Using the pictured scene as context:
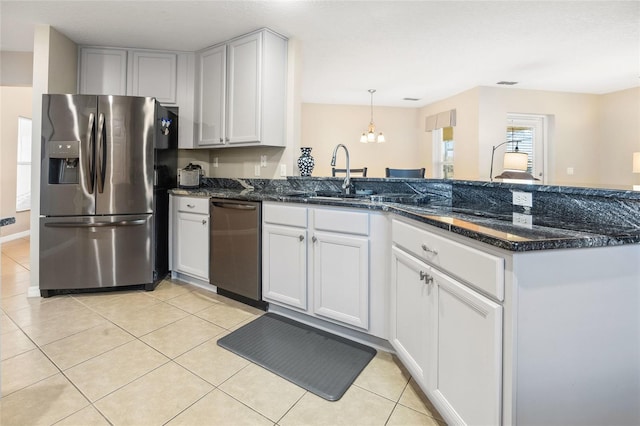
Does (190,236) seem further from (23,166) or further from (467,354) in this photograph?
(23,166)

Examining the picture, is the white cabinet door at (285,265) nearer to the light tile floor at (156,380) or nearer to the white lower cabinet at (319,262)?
the white lower cabinet at (319,262)

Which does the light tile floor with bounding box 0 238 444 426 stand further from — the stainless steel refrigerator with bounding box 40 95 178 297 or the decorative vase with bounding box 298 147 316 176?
the decorative vase with bounding box 298 147 316 176

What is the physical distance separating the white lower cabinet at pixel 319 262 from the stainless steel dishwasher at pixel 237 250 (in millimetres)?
80

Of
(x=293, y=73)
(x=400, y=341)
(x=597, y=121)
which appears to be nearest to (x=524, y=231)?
(x=400, y=341)

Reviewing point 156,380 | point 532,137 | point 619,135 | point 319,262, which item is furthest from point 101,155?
point 619,135

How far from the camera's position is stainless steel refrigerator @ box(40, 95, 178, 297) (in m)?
2.64

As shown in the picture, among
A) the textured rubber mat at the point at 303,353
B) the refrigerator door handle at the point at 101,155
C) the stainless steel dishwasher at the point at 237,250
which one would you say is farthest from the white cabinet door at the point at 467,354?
the refrigerator door handle at the point at 101,155

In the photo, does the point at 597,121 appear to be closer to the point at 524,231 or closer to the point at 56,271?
the point at 524,231

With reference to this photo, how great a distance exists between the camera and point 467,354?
3.67ft

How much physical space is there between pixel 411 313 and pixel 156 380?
1299mm

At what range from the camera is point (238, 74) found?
3.02 m

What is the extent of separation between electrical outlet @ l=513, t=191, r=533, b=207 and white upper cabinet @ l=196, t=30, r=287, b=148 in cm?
204

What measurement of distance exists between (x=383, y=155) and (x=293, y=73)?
12.9 ft

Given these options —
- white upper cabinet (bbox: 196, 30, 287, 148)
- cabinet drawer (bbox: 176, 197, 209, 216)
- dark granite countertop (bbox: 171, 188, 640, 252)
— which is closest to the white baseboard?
cabinet drawer (bbox: 176, 197, 209, 216)
